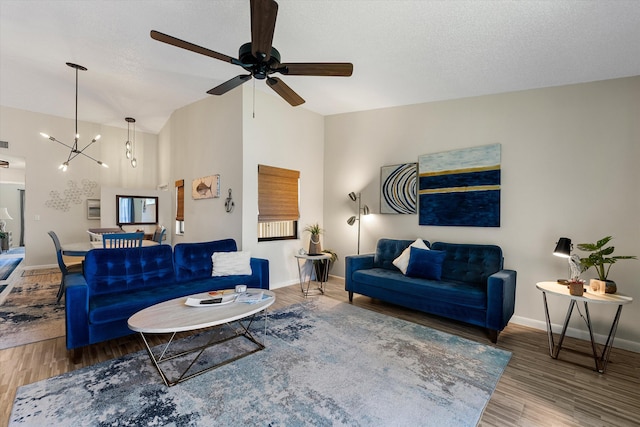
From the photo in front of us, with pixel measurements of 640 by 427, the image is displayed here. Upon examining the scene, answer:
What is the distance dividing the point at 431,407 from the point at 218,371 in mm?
1644

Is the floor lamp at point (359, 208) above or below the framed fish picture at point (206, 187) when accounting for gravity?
below

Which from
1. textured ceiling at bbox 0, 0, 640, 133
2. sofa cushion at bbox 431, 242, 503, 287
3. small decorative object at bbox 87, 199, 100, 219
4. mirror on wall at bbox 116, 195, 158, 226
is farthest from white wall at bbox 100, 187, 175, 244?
sofa cushion at bbox 431, 242, 503, 287

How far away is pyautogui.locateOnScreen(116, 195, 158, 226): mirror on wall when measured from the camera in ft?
22.2

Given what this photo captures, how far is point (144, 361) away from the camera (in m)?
2.49

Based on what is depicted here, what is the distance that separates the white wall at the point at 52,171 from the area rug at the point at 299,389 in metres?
5.62

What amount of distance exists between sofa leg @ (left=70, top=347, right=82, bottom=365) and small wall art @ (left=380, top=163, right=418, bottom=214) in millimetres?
4081

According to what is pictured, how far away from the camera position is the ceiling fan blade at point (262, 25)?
1.75m

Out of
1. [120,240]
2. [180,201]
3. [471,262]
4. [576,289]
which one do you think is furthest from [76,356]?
[576,289]

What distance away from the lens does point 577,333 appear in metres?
3.11

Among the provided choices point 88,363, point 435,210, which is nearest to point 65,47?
point 88,363

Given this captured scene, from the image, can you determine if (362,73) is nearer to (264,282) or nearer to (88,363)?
A: (264,282)

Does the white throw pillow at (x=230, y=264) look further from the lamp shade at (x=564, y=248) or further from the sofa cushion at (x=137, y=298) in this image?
the lamp shade at (x=564, y=248)

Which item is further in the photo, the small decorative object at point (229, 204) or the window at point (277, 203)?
the window at point (277, 203)

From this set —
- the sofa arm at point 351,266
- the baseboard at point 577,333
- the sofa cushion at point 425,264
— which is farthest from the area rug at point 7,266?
the baseboard at point 577,333
